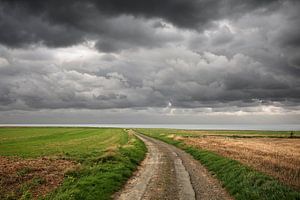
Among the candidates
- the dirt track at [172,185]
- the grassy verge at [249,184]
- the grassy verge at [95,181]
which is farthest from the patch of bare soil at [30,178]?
the grassy verge at [249,184]

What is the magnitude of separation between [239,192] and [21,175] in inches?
591

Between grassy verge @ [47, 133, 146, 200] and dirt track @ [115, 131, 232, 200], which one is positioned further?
dirt track @ [115, 131, 232, 200]

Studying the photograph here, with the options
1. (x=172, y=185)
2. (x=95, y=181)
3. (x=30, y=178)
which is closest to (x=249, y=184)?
(x=172, y=185)

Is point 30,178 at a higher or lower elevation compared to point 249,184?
lower

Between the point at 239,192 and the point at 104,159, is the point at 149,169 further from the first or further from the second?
the point at 239,192

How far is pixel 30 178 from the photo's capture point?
22312mm

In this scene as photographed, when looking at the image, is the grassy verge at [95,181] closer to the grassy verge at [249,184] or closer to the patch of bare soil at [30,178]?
the patch of bare soil at [30,178]

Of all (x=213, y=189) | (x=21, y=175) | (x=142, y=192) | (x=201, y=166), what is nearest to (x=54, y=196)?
(x=142, y=192)

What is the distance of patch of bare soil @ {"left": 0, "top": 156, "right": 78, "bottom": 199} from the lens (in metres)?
18.8

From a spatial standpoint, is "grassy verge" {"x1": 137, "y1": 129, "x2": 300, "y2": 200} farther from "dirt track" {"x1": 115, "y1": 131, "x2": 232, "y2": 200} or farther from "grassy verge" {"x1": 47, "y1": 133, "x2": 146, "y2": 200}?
"grassy verge" {"x1": 47, "y1": 133, "x2": 146, "y2": 200}

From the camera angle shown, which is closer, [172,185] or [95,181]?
[172,185]

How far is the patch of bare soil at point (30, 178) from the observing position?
18828mm

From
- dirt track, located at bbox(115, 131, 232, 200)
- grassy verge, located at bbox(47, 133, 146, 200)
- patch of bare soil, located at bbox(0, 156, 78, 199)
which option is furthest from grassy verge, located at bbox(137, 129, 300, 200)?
patch of bare soil, located at bbox(0, 156, 78, 199)

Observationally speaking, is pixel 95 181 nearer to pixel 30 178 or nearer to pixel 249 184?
pixel 30 178
